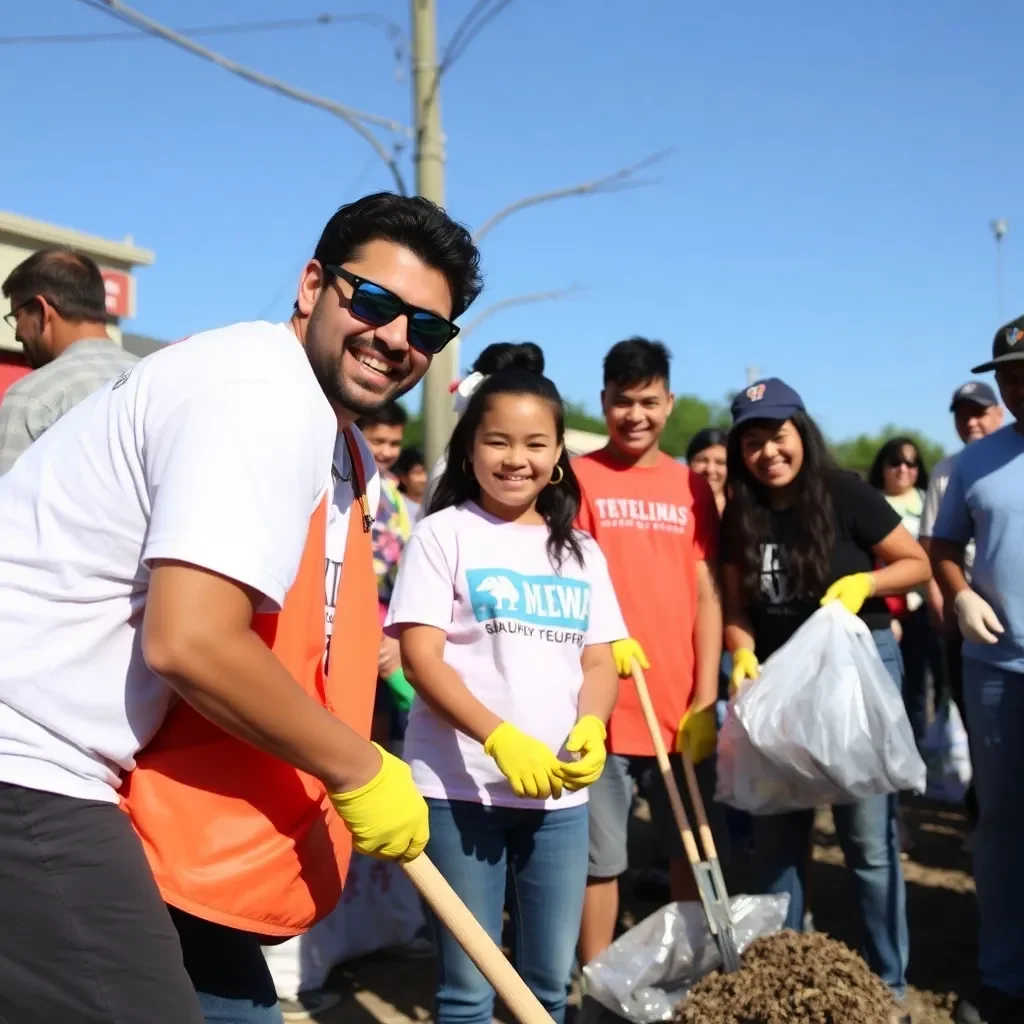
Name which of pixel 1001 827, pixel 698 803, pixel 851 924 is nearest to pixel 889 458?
pixel 851 924

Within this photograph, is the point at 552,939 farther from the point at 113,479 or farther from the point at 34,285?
the point at 34,285

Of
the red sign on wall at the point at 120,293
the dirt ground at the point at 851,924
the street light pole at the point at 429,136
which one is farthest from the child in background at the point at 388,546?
the red sign on wall at the point at 120,293

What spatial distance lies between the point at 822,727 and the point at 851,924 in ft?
5.31

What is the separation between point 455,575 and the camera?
2.83 meters

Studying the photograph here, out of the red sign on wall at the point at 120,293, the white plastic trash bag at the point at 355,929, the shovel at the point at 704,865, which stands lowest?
the white plastic trash bag at the point at 355,929

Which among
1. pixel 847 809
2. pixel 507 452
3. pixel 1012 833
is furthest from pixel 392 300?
pixel 1012 833

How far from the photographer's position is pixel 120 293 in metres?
8.76

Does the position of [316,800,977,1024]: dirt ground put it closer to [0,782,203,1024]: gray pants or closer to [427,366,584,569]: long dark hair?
[427,366,584,569]: long dark hair

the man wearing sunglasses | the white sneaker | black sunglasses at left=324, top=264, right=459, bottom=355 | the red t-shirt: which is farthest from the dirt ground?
black sunglasses at left=324, top=264, right=459, bottom=355

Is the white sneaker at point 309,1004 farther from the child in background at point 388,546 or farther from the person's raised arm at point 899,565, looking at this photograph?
the person's raised arm at point 899,565

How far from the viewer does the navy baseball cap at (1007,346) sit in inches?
139

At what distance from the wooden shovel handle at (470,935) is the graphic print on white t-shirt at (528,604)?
93 cm

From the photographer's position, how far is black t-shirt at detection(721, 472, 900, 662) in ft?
11.5

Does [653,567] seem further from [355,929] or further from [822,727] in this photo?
[355,929]
